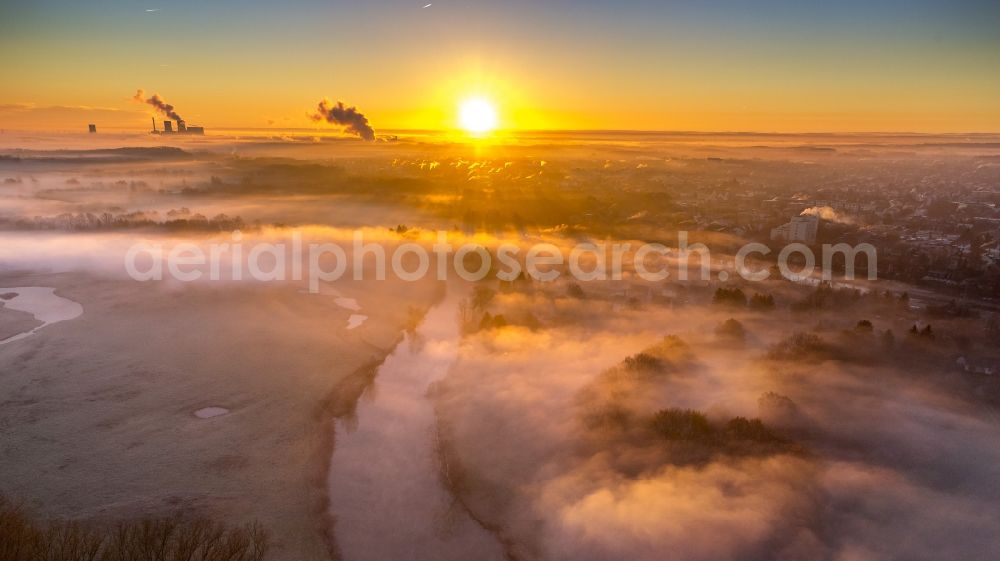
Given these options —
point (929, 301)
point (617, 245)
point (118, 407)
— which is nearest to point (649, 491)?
point (118, 407)

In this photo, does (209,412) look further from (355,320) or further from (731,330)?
(731,330)

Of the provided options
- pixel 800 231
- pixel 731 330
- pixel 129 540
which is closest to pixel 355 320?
pixel 129 540

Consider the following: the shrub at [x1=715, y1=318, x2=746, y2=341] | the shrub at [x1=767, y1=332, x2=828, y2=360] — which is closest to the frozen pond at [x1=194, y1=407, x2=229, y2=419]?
the shrub at [x1=715, y1=318, x2=746, y2=341]

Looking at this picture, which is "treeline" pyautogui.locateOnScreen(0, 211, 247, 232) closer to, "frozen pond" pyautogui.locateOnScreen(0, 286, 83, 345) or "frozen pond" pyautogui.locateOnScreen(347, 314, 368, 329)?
"frozen pond" pyautogui.locateOnScreen(0, 286, 83, 345)

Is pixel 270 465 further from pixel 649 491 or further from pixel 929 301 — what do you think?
pixel 929 301

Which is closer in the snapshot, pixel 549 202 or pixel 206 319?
pixel 206 319

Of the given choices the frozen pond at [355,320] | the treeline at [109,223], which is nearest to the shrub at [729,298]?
the frozen pond at [355,320]

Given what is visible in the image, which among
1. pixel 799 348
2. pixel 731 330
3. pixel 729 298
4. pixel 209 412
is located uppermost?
pixel 729 298
